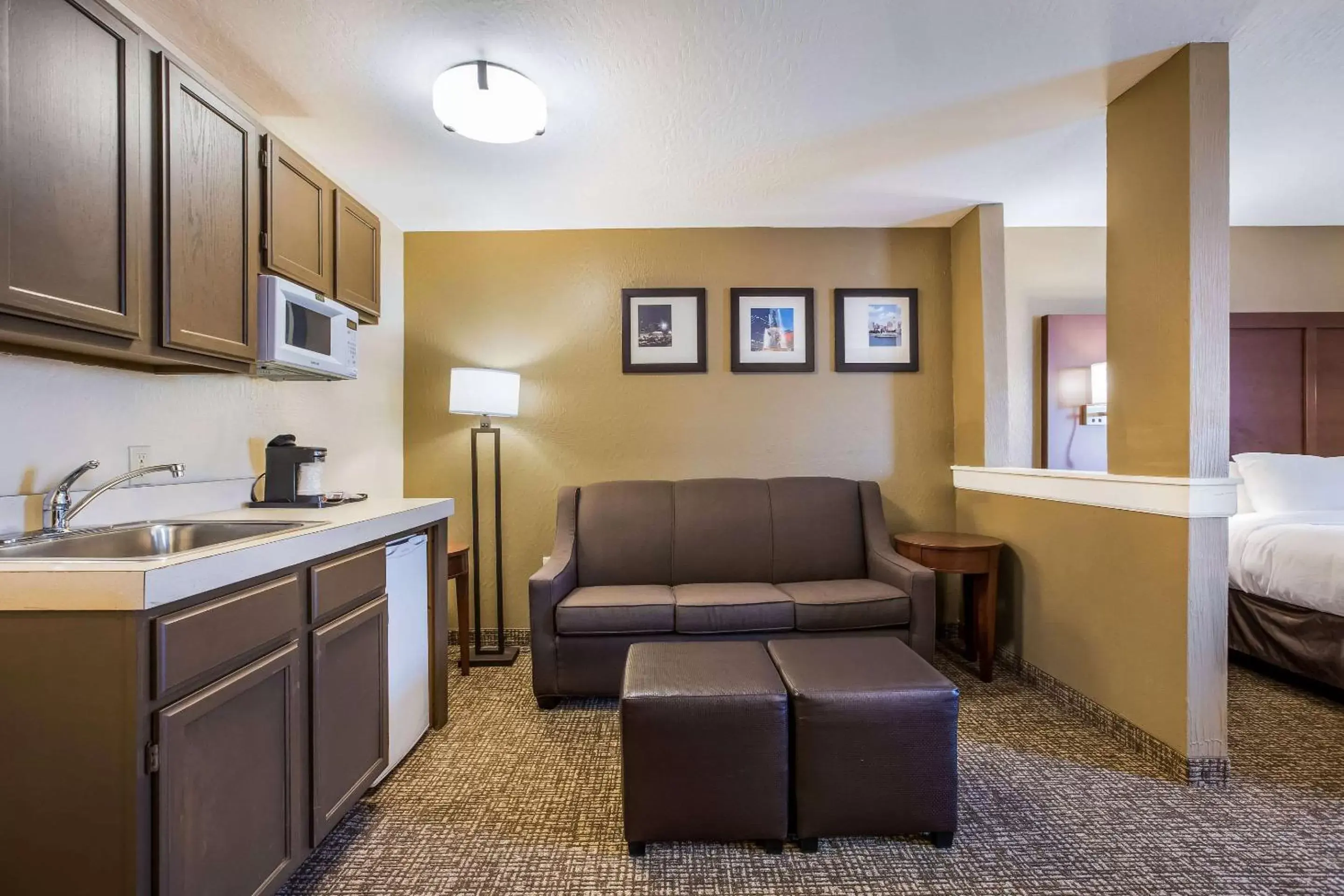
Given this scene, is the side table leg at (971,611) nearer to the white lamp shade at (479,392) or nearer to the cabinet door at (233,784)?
the white lamp shade at (479,392)

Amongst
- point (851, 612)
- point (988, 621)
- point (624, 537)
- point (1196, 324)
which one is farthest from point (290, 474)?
point (1196, 324)

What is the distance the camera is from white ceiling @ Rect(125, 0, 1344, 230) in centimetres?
171

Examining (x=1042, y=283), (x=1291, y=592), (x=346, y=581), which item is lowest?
(x=1291, y=592)

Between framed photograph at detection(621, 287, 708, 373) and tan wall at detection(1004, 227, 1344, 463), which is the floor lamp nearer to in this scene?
framed photograph at detection(621, 287, 708, 373)

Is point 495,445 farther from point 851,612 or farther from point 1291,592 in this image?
point 1291,592

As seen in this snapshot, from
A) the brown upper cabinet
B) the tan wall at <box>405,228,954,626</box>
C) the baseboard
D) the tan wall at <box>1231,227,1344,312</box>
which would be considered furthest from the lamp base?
the tan wall at <box>1231,227,1344,312</box>

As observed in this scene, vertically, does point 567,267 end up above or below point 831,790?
above

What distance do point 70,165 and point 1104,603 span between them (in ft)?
11.4

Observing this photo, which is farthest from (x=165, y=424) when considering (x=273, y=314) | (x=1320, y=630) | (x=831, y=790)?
(x=1320, y=630)

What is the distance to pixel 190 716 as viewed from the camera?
43.3 inches

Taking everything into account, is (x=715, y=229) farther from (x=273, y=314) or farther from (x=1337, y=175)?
(x=1337, y=175)

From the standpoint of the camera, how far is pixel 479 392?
9.59ft

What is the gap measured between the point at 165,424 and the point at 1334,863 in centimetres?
371

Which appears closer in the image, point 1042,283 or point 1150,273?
point 1150,273
